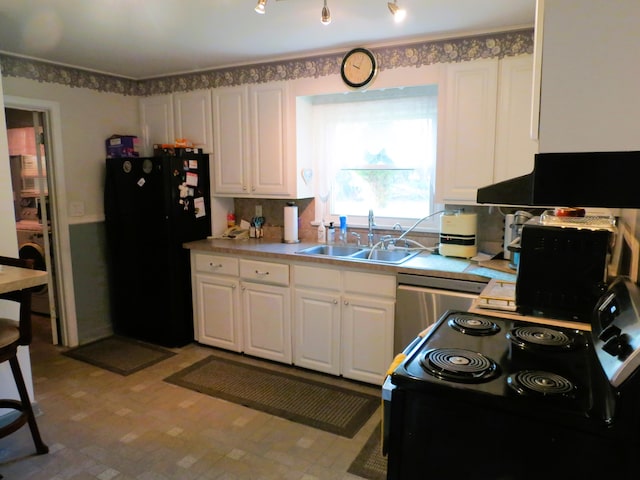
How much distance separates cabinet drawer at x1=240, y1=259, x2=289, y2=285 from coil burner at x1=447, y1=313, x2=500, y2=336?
1.70 metres

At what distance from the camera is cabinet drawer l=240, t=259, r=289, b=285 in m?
3.18

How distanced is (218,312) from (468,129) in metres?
2.31

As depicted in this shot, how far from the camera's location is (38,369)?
3277mm

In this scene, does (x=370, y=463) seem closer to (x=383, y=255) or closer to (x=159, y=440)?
(x=159, y=440)

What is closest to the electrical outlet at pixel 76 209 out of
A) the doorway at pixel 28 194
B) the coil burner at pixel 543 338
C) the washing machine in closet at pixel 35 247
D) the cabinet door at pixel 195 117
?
the doorway at pixel 28 194

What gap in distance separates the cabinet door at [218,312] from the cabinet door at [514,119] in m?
2.10

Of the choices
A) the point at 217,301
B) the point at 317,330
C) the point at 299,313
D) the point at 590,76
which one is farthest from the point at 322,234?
the point at 590,76

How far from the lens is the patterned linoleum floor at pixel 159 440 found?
216 cm

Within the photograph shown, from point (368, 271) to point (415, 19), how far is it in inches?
60.1

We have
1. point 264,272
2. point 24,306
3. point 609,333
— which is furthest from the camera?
point 264,272

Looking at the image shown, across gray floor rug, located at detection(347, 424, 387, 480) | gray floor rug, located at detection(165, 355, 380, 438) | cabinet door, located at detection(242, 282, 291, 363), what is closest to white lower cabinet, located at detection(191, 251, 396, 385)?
cabinet door, located at detection(242, 282, 291, 363)

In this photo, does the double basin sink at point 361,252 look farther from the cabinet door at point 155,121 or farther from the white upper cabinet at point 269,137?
the cabinet door at point 155,121

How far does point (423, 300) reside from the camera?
2.64 metres

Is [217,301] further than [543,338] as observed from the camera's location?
Yes
